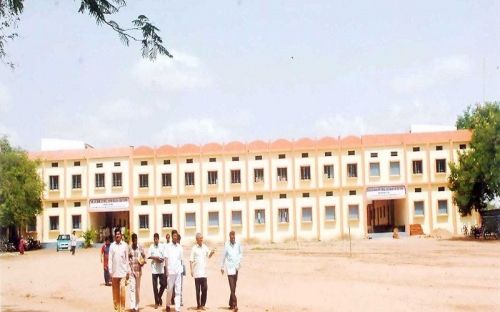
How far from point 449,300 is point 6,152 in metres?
39.7

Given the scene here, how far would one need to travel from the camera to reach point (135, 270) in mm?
13039

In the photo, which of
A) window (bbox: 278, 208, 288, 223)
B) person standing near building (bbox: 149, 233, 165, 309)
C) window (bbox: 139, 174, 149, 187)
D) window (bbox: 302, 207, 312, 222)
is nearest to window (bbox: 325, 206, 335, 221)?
window (bbox: 302, 207, 312, 222)

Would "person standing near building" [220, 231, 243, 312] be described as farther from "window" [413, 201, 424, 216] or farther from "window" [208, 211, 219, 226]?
"window" [413, 201, 424, 216]

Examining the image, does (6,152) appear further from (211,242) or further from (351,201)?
(351,201)

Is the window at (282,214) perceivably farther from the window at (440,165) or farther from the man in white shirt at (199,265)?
the man in white shirt at (199,265)

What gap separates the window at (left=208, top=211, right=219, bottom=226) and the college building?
0.25 feet

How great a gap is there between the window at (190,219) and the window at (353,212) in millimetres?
11822

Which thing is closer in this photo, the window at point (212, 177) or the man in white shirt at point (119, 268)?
the man in white shirt at point (119, 268)

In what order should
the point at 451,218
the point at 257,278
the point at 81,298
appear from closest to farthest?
the point at 81,298, the point at 257,278, the point at 451,218

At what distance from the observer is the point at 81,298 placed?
53.5 ft

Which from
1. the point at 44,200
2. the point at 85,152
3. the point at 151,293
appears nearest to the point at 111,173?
the point at 85,152

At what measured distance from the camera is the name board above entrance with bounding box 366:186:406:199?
4638 centimetres

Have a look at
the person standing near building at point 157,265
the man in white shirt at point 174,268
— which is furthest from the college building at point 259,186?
the man in white shirt at point 174,268

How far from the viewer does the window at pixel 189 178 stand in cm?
4875
